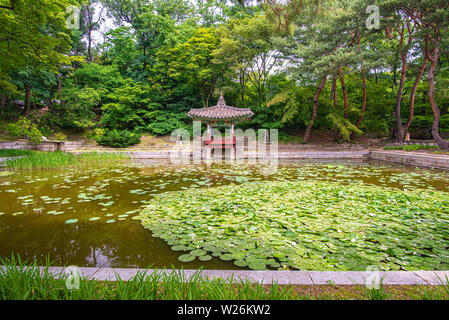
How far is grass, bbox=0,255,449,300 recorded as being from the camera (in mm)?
1160

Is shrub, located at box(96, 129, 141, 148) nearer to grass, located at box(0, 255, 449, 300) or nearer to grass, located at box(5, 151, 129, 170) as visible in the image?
grass, located at box(5, 151, 129, 170)

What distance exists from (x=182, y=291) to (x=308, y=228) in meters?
1.76

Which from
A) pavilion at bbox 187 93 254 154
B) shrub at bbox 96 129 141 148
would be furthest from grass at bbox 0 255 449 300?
shrub at bbox 96 129 141 148

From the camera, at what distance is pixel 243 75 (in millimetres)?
17828

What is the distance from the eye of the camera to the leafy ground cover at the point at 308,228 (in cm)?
187

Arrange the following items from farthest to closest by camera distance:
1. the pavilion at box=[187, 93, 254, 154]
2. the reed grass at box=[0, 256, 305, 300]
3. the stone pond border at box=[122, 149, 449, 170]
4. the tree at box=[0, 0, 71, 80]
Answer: the pavilion at box=[187, 93, 254, 154], the stone pond border at box=[122, 149, 449, 170], the tree at box=[0, 0, 71, 80], the reed grass at box=[0, 256, 305, 300]

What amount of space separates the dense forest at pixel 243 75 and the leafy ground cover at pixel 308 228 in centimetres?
890

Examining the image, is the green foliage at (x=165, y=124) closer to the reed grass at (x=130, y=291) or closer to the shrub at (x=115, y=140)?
the shrub at (x=115, y=140)

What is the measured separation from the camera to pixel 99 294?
1.20 meters

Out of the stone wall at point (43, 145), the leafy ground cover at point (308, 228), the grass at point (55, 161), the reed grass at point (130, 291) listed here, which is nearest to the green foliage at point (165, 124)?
the stone wall at point (43, 145)

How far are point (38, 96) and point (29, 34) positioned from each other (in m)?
12.7

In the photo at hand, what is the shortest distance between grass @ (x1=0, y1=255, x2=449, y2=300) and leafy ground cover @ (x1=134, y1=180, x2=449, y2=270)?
1.47ft

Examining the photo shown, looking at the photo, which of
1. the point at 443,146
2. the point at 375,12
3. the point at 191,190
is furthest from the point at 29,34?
the point at 443,146

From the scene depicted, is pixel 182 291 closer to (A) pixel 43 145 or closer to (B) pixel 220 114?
(B) pixel 220 114
